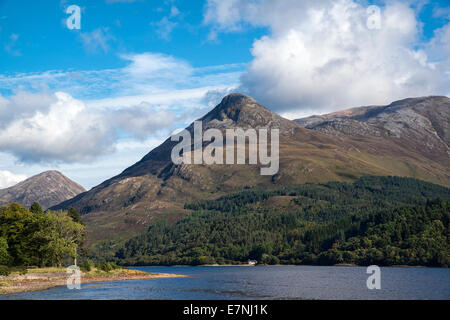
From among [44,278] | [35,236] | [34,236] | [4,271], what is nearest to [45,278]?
[44,278]

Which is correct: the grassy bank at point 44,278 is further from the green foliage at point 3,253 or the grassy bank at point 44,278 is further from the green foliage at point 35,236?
the green foliage at point 35,236

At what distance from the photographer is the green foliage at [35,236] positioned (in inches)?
5349

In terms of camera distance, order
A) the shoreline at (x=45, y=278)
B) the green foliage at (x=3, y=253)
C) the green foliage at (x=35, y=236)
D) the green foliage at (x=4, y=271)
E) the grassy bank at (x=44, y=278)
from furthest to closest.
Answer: the green foliage at (x=35, y=236), the green foliage at (x=3, y=253), the green foliage at (x=4, y=271), the grassy bank at (x=44, y=278), the shoreline at (x=45, y=278)

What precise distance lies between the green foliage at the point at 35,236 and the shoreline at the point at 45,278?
6.39 m

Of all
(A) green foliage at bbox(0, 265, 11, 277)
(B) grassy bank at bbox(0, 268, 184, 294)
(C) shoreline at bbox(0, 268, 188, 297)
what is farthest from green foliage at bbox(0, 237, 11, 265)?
(C) shoreline at bbox(0, 268, 188, 297)

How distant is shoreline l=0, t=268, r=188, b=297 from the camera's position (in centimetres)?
11052

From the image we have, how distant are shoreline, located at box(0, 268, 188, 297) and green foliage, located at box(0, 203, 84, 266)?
251 inches

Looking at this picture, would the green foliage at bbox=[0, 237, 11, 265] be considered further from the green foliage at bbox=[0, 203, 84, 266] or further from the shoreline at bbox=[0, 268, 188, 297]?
the green foliage at bbox=[0, 203, 84, 266]

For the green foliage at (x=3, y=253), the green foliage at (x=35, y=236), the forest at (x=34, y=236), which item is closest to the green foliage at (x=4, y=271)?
the green foliage at (x=3, y=253)

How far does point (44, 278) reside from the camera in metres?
128

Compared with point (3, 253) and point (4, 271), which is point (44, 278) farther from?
point (4, 271)
